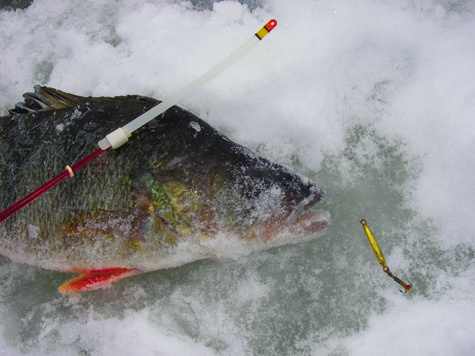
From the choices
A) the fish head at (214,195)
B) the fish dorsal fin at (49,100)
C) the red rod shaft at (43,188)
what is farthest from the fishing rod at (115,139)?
the fish dorsal fin at (49,100)

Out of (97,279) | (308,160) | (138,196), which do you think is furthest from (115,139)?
(308,160)

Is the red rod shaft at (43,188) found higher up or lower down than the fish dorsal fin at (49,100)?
lower down

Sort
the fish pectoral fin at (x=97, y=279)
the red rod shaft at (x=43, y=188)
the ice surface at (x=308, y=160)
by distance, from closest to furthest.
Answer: the red rod shaft at (x=43, y=188) → the fish pectoral fin at (x=97, y=279) → the ice surface at (x=308, y=160)

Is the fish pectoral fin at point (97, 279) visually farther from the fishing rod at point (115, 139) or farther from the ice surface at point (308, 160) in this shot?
the fishing rod at point (115, 139)

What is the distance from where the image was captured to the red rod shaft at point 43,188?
83.0 inches

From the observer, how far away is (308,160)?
112 inches

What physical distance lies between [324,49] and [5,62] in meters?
2.70

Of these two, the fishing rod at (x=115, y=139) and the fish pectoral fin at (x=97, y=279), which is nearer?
the fishing rod at (x=115, y=139)

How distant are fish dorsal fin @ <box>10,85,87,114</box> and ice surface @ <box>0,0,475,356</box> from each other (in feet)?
1.93

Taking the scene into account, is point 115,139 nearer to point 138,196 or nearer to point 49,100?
point 138,196

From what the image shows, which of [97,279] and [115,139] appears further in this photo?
[97,279]

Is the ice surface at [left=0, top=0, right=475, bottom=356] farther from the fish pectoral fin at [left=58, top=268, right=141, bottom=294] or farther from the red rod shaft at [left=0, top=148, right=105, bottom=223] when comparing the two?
the red rod shaft at [left=0, top=148, right=105, bottom=223]

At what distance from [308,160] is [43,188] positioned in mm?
1800

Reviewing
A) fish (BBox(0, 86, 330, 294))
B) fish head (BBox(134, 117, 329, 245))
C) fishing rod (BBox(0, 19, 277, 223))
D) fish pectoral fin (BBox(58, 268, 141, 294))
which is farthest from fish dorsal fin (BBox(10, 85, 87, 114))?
fish pectoral fin (BBox(58, 268, 141, 294))
